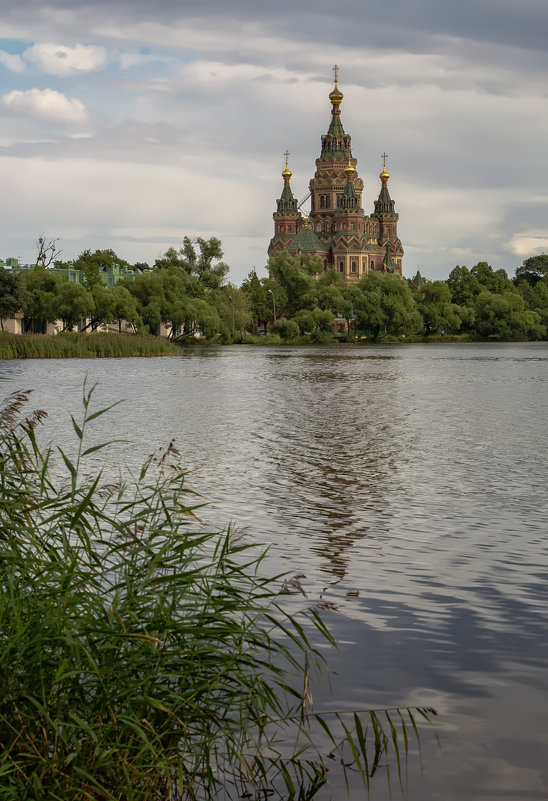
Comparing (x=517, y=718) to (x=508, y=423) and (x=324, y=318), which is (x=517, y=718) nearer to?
(x=508, y=423)

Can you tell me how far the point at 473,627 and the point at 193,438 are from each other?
1331 centimetres

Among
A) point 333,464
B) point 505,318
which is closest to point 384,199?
point 505,318

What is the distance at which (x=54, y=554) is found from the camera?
206 inches

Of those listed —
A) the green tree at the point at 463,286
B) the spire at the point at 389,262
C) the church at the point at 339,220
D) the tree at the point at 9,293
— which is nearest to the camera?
the tree at the point at 9,293

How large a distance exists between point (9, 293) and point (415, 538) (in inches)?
2421

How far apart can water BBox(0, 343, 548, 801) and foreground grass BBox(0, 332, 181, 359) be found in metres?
28.2

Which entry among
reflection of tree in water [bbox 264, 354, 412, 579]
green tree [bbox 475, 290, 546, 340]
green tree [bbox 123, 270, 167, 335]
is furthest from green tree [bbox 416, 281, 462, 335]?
reflection of tree in water [bbox 264, 354, 412, 579]

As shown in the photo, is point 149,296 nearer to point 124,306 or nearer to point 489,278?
point 124,306

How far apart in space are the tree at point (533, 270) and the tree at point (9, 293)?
376 ft

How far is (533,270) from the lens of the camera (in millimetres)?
169250

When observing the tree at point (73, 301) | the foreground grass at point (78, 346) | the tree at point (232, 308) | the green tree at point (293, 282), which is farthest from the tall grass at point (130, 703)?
the green tree at point (293, 282)

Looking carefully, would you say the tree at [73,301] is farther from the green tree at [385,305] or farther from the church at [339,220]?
the church at [339,220]

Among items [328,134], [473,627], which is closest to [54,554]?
[473,627]

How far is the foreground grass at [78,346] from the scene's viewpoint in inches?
2217
